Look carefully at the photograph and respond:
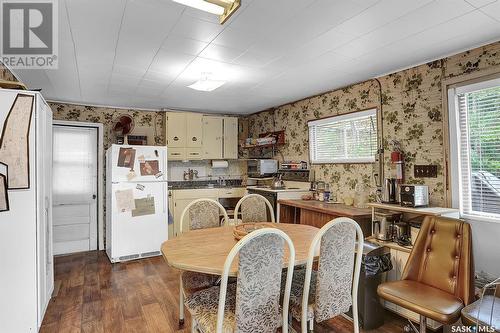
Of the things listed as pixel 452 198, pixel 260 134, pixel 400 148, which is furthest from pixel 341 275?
pixel 260 134

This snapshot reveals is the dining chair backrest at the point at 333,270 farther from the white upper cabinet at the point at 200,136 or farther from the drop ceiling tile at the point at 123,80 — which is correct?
the white upper cabinet at the point at 200,136

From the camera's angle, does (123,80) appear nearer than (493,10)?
No

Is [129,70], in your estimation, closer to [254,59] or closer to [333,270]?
[254,59]

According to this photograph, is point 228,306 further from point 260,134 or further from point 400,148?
point 260,134

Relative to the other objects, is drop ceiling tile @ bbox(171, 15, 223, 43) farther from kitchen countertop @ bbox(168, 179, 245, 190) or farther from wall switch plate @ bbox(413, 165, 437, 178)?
kitchen countertop @ bbox(168, 179, 245, 190)

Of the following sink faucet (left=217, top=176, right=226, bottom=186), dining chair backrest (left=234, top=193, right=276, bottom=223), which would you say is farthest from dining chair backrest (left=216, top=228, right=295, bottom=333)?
sink faucet (left=217, top=176, right=226, bottom=186)

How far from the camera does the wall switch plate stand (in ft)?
8.71

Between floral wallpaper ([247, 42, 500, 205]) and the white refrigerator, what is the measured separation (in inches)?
96.6

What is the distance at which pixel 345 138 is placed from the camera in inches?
146

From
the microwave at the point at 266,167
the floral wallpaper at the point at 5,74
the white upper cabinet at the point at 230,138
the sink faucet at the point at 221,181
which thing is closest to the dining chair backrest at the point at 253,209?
the microwave at the point at 266,167

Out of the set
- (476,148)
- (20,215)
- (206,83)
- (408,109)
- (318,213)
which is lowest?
(318,213)

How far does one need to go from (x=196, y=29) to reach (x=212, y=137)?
3242 millimetres

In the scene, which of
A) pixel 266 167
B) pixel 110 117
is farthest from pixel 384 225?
pixel 110 117

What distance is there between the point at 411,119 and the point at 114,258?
4.18 m
